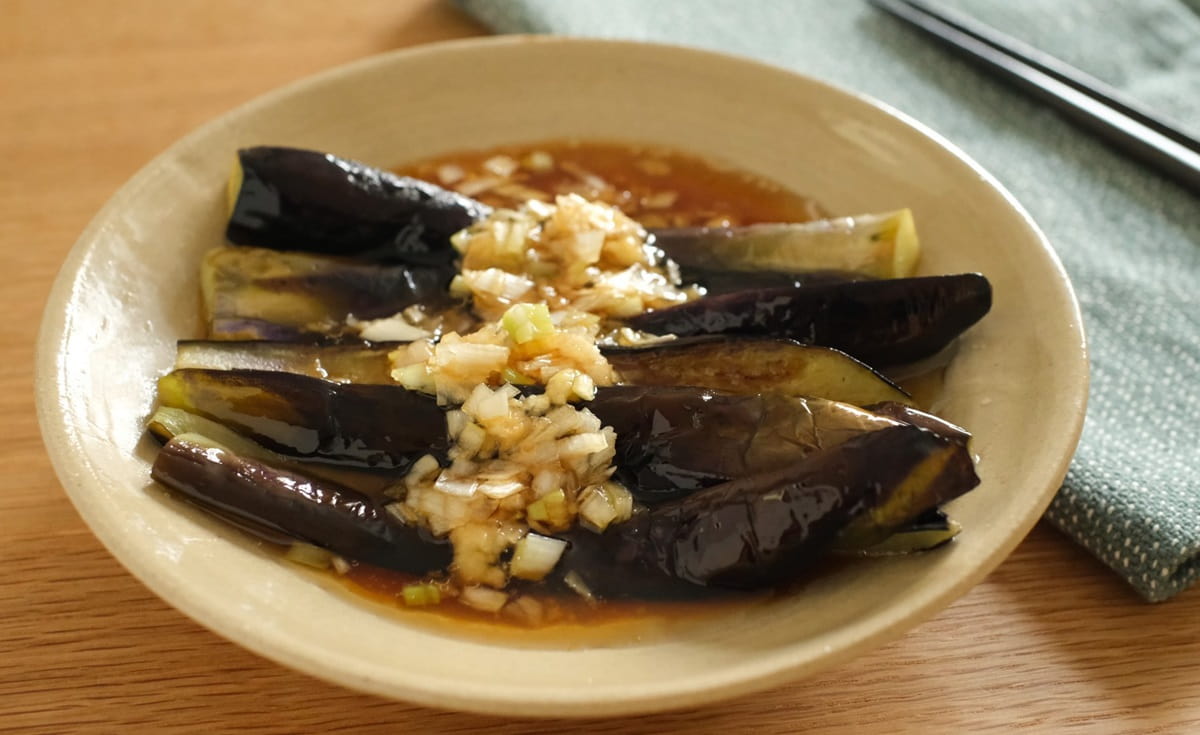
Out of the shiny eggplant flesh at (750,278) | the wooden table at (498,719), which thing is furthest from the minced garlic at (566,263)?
the wooden table at (498,719)

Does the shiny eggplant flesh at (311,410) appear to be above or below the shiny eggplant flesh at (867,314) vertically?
below

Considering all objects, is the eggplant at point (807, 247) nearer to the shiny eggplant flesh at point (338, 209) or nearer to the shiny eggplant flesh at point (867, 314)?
the shiny eggplant flesh at point (867, 314)

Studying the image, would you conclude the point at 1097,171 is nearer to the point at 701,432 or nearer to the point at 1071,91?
the point at 1071,91

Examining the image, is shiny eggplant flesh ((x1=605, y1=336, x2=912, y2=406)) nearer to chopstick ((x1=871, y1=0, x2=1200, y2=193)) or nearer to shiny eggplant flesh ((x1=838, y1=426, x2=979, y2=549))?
shiny eggplant flesh ((x1=838, y1=426, x2=979, y2=549))

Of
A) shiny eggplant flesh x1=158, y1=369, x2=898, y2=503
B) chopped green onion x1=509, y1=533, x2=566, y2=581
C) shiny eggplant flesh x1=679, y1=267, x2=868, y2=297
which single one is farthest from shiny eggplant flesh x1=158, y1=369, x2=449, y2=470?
shiny eggplant flesh x1=679, y1=267, x2=868, y2=297

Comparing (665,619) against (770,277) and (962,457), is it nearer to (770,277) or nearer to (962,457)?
(962,457)

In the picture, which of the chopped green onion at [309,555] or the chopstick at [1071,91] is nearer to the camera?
the chopped green onion at [309,555]
